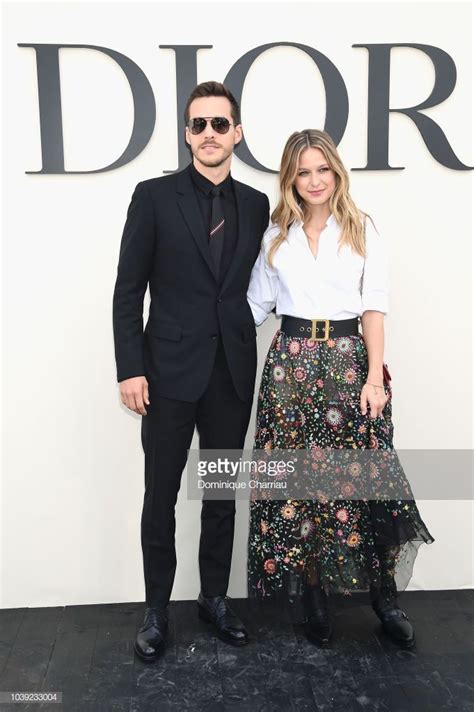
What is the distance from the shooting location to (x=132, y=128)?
2713 millimetres

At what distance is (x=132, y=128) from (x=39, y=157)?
0.35 meters

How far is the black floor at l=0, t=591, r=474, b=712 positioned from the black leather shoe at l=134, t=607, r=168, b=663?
0.11 feet

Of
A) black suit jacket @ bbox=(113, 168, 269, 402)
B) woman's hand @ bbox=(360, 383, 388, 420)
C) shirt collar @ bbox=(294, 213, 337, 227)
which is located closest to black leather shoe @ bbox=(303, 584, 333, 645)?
woman's hand @ bbox=(360, 383, 388, 420)

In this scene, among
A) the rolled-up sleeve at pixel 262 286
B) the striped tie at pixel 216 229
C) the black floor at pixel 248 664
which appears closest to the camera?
the black floor at pixel 248 664

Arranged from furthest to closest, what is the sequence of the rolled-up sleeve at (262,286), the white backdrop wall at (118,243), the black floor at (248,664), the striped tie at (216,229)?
the white backdrop wall at (118,243) → the rolled-up sleeve at (262,286) → the striped tie at (216,229) → the black floor at (248,664)

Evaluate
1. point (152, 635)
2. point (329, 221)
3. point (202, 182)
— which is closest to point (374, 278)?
point (329, 221)

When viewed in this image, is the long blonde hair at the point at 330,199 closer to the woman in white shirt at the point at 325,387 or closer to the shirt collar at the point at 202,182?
the woman in white shirt at the point at 325,387

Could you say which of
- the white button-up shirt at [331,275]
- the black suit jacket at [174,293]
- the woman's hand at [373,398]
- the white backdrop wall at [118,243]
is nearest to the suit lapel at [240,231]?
the black suit jacket at [174,293]

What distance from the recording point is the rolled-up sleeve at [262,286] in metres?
2.51

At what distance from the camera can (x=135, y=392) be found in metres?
2.38

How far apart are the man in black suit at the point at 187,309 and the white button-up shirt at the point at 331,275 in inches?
5.3

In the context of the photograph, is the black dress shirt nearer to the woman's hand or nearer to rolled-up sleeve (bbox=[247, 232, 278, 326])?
rolled-up sleeve (bbox=[247, 232, 278, 326])

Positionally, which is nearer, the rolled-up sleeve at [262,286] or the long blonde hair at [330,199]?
the long blonde hair at [330,199]

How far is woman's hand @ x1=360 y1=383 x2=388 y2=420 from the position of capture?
2414 mm
